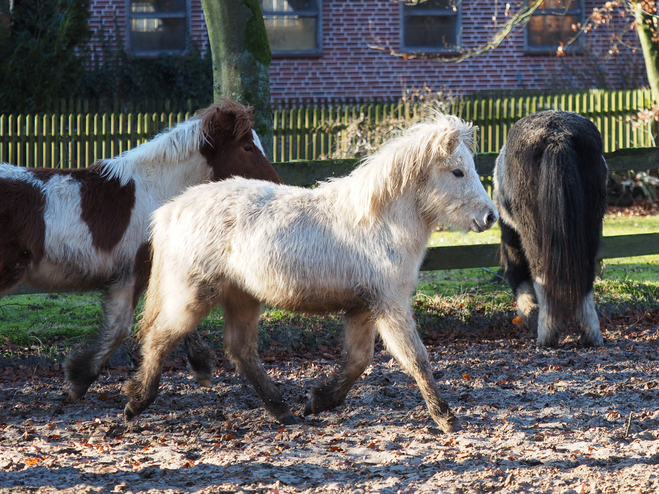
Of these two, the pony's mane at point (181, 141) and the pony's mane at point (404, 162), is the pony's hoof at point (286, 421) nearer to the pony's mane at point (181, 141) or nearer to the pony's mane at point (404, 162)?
the pony's mane at point (404, 162)

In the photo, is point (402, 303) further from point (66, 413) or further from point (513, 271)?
point (513, 271)

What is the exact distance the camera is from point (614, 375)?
5.12m

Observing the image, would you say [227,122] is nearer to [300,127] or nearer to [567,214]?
[567,214]

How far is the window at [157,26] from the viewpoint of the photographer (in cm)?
1647

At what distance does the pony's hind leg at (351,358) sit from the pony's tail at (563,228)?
1865 millimetres

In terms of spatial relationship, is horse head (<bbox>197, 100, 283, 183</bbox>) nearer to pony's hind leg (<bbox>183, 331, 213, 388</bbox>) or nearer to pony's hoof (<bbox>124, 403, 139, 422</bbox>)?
pony's hind leg (<bbox>183, 331, 213, 388</bbox>)

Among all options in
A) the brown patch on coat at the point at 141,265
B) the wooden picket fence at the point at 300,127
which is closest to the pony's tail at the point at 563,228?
the brown patch on coat at the point at 141,265

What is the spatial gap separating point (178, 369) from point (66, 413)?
1.18 m

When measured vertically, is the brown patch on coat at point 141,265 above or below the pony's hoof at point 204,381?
above

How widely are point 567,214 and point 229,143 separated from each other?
2.50 meters

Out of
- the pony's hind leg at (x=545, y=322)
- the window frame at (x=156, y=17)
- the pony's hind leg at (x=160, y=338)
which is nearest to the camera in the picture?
the pony's hind leg at (x=160, y=338)

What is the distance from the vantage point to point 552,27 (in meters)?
17.0

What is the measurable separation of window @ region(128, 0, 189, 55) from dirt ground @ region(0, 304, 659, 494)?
40.5 feet

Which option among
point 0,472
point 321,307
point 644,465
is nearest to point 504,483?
point 644,465
